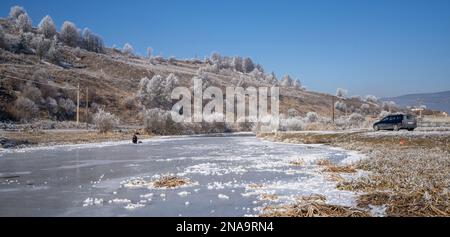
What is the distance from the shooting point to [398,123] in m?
37.4

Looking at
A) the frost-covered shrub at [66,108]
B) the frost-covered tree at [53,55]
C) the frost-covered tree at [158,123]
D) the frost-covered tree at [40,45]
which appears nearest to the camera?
the frost-covered tree at [158,123]

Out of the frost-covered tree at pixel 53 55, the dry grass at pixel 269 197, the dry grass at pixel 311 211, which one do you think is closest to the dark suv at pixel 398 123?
the dry grass at pixel 269 197

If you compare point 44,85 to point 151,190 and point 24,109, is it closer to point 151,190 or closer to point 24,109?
point 24,109


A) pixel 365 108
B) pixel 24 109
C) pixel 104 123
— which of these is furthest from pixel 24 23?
pixel 365 108

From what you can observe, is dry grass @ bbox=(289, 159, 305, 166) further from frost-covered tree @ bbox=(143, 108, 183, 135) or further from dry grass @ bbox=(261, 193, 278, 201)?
frost-covered tree @ bbox=(143, 108, 183, 135)

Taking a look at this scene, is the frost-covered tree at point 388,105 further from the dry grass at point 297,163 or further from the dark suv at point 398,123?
the dry grass at point 297,163

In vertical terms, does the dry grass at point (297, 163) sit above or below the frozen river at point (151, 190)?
above

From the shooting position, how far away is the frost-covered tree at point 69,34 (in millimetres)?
119938

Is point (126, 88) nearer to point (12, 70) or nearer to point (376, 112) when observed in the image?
point (12, 70)

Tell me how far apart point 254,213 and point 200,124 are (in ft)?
184

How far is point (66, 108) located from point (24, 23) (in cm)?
5870

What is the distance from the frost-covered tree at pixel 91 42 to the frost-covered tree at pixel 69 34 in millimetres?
2435
